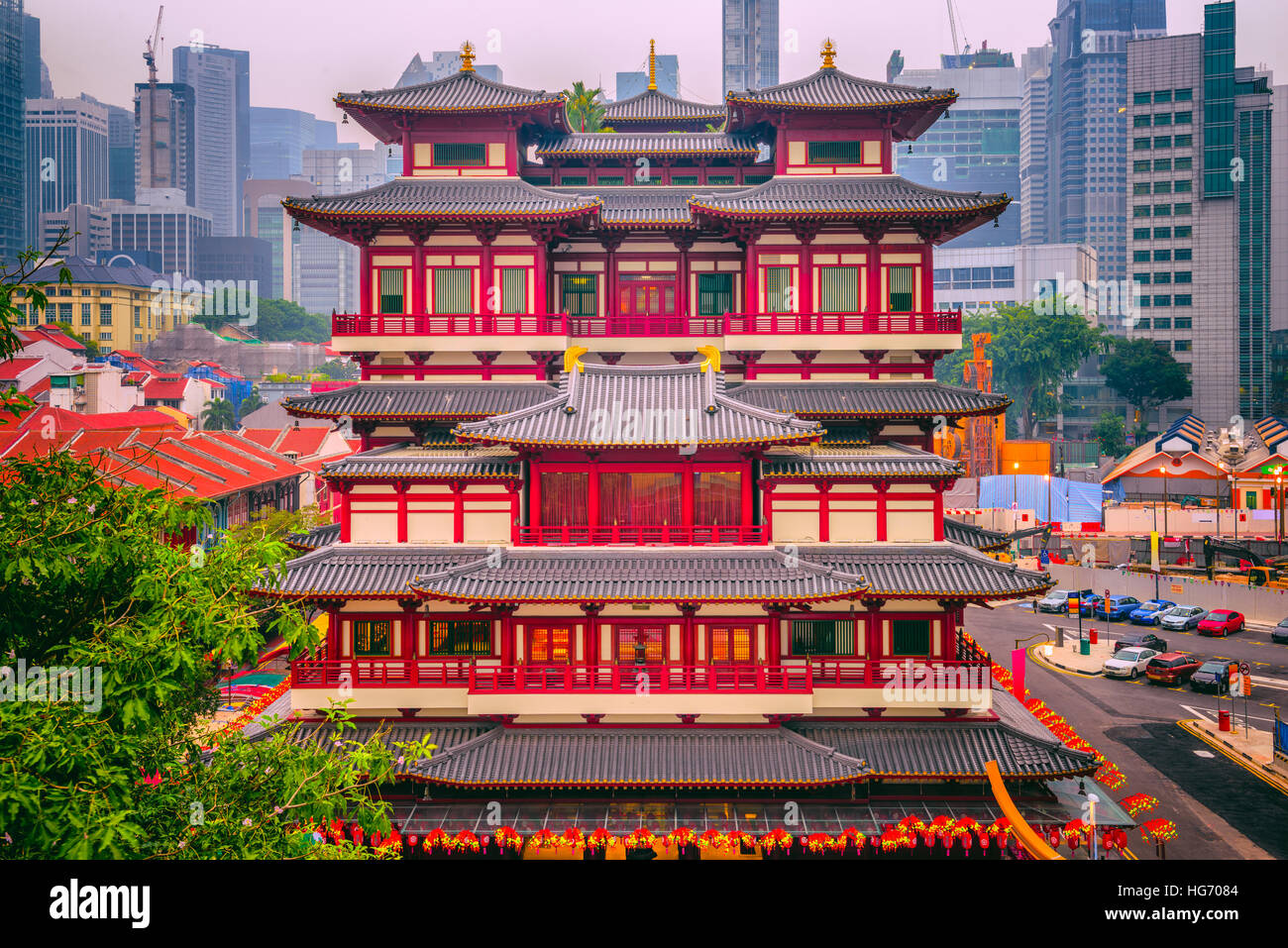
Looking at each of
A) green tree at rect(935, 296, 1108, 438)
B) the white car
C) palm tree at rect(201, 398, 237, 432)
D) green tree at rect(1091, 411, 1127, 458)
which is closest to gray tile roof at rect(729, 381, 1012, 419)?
the white car

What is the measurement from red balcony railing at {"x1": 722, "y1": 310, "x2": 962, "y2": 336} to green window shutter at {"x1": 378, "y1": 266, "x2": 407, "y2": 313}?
11.2m

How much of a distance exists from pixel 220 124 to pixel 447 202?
8.67 metres

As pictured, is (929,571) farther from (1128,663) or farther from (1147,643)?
(1147,643)

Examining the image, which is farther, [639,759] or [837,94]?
[837,94]

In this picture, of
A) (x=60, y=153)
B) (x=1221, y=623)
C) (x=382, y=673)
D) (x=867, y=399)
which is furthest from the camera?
(x=1221, y=623)

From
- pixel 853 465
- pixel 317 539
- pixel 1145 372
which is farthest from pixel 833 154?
pixel 1145 372

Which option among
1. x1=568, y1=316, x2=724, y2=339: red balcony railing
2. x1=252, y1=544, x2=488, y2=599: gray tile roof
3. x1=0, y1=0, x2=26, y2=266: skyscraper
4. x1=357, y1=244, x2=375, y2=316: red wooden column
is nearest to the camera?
x1=0, y1=0, x2=26, y2=266: skyscraper

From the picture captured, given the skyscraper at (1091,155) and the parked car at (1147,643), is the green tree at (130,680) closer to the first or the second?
the parked car at (1147,643)

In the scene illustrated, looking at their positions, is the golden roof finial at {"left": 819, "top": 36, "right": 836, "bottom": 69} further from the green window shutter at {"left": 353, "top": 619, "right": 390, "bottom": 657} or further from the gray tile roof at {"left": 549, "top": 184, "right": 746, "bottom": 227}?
the green window shutter at {"left": 353, "top": 619, "right": 390, "bottom": 657}

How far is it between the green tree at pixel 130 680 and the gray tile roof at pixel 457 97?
18.3m

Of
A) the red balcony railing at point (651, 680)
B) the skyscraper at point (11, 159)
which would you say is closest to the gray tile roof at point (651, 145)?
the skyscraper at point (11, 159)

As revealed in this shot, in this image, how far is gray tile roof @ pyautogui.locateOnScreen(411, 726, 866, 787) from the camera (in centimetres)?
2184

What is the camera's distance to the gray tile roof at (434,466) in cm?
2462

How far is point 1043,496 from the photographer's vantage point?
6681 centimetres
